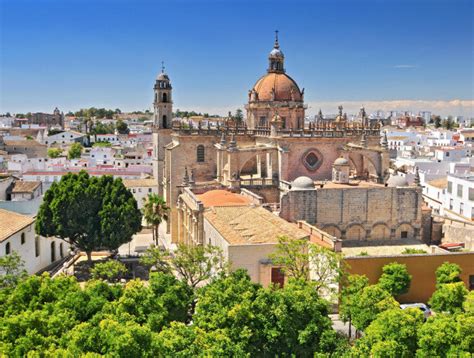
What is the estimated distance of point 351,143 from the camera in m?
43.2

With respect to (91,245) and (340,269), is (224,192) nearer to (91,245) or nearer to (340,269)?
(91,245)

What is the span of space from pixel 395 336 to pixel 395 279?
31.9 ft

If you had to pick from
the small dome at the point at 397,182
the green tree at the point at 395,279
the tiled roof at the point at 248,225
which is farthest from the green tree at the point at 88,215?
the small dome at the point at 397,182

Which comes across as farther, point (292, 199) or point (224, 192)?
point (224, 192)

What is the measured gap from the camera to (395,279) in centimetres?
2548

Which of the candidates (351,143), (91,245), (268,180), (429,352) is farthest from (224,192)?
(429,352)

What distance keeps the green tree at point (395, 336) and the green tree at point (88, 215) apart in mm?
20164

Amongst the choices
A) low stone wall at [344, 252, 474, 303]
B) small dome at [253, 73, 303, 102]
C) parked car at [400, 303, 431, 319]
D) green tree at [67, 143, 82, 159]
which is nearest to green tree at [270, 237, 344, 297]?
low stone wall at [344, 252, 474, 303]

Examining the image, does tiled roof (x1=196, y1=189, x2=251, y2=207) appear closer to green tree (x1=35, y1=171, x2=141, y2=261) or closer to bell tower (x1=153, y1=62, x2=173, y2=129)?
green tree (x1=35, y1=171, x2=141, y2=261)

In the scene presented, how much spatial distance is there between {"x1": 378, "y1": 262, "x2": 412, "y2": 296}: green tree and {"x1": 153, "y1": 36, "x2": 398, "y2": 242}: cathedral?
9049mm

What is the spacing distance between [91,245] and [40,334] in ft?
62.3

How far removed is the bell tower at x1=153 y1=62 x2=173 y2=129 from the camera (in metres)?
47.9

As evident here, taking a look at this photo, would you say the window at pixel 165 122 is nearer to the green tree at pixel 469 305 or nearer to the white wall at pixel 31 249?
the white wall at pixel 31 249

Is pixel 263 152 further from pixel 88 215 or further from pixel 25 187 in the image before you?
pixel 25 187
